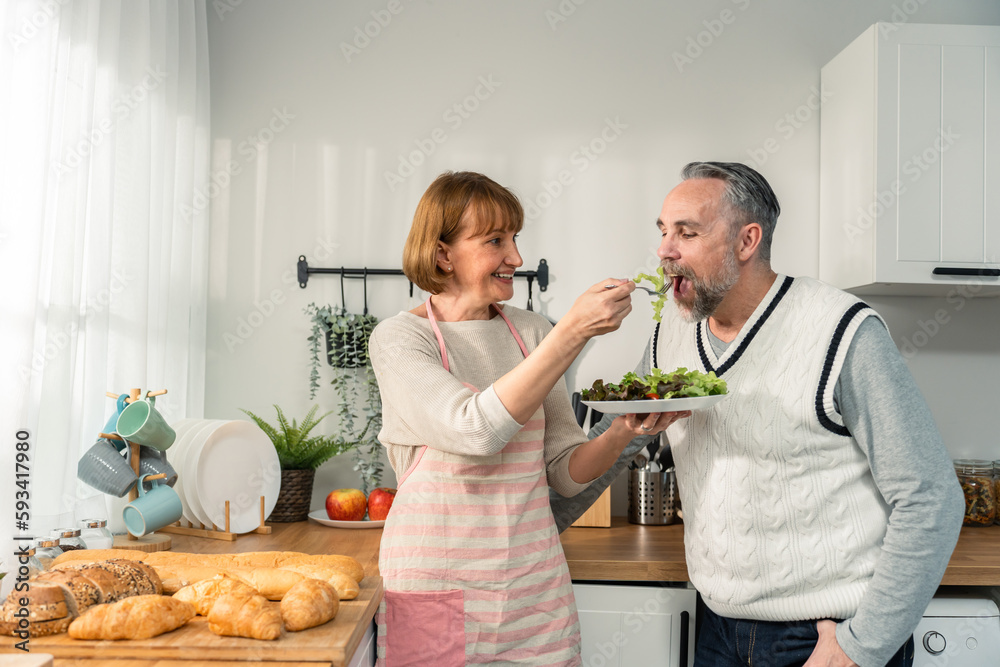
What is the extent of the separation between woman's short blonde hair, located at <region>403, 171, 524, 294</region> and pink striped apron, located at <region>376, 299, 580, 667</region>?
345 mm

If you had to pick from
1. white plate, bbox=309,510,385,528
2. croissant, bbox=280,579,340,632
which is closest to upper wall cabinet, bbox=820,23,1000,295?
white plate, bbox=309,510,385,528

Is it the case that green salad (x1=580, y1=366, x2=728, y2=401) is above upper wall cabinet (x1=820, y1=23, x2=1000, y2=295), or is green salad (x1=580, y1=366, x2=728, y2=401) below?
below

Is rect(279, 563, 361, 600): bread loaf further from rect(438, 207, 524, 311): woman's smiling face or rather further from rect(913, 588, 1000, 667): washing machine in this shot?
rect(913, 588, 1000, 667): washing machine

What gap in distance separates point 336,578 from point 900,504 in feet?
2.97

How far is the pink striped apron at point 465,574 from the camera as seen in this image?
135cm

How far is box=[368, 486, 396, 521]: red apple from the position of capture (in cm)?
217

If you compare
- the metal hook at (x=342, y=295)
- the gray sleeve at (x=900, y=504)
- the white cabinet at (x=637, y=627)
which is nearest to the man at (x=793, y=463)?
the gray sleeve at (x=900, y=504)

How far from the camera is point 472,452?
1263 millimetres

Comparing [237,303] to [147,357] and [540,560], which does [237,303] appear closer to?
[147,357]

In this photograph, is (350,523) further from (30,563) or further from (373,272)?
(30,563)

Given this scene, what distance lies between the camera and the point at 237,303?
2.54 metres

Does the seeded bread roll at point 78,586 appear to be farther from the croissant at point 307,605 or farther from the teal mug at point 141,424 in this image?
the teal mug at point 141,424

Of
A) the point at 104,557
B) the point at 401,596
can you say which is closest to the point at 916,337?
the point at 401,596

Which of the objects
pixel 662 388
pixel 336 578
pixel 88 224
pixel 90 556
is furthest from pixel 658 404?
pixel 88 224
